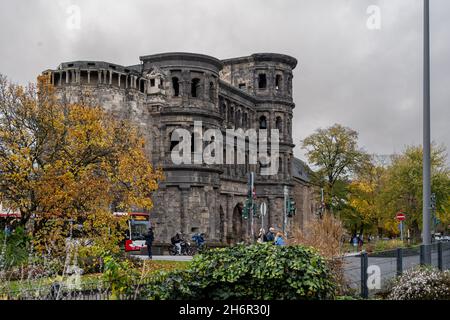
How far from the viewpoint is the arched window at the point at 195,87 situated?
4652 cm

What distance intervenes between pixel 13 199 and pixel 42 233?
1.92 m

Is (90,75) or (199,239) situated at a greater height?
(90,75)

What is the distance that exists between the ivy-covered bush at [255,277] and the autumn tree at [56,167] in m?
10.5

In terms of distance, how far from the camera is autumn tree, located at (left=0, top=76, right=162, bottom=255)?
73.0 ft

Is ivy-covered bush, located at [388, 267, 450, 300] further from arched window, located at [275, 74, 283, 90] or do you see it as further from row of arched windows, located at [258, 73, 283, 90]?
arched window, located at [275, 74, 283, 90]

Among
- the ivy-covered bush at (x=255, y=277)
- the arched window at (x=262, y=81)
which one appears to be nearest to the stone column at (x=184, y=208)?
the arched window at (x=262, y=81)

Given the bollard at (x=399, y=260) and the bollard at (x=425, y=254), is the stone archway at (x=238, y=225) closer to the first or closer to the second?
the bollard at (x=425, y=254)

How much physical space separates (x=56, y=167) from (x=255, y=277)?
14.2 meters

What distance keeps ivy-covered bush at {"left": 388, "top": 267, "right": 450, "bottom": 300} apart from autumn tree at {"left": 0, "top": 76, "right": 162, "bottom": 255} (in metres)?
11.5

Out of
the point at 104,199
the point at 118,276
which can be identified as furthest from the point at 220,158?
the point at 118,276

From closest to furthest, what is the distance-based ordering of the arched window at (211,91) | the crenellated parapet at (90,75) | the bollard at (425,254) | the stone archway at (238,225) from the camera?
the bollard at (425,254), the crenellated parapet at (90,75), the arched window at (211,91), the stone archway at (238,225)

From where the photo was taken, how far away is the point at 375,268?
14.0 m

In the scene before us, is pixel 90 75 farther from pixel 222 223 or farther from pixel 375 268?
pixel 375 268

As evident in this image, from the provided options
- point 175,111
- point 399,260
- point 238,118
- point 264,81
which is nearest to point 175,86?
point 175,111
